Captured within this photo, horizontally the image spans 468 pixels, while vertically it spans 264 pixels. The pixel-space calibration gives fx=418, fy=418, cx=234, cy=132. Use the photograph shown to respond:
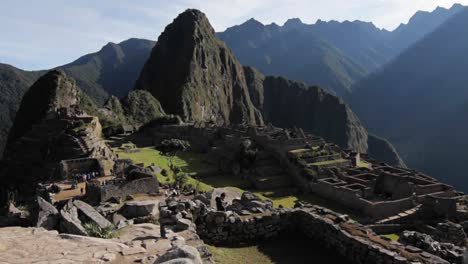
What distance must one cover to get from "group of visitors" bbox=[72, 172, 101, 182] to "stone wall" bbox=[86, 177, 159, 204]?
5445 mm

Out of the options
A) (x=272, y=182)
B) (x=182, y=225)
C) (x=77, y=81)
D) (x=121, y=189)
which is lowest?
(x=272, y=182)

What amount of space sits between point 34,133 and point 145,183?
37091mm

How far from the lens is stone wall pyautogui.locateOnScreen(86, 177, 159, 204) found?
16734 millimetres

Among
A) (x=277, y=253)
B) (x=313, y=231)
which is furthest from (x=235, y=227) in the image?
(x=313, y=231)

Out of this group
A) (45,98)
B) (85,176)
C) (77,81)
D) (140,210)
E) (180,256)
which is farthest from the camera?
(77,81)

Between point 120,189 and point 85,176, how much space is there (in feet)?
23.3

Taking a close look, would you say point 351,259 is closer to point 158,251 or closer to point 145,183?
point 158,251

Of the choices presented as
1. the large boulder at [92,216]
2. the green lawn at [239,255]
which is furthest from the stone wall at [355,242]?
the large boulder at [92,216]

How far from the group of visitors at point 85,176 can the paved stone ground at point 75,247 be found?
1550 cm

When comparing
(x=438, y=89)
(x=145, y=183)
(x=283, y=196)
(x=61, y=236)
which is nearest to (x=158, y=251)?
(x=61, y=236)

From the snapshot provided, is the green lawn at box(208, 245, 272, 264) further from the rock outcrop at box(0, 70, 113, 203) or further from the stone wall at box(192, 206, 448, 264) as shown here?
the rock outcrop at box(0, 70, 113, 203)

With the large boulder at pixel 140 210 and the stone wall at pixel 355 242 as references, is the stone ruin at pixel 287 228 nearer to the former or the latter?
the stone wall at pixel 355 242

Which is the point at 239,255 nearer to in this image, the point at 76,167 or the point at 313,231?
the point at 313,231

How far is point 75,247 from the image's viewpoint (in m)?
7.16
